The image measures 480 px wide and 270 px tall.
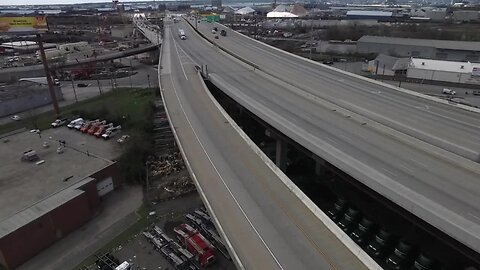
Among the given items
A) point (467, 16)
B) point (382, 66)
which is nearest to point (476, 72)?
point (382, 66)

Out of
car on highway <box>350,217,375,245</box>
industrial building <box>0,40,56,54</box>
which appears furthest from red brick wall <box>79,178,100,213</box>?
industrial building <box>0,40,56,54</box>

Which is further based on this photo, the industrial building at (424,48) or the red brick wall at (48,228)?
the industrial building at (424,48)

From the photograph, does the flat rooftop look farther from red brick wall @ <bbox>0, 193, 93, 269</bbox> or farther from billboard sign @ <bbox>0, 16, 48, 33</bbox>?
billboard sign @ <bbox>0, 16, 48, 33</bbox>

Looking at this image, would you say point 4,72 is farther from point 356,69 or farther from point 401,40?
point 401,40

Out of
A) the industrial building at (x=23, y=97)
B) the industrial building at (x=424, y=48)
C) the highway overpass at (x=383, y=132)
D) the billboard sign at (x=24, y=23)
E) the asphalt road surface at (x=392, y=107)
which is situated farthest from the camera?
the billboard sign at (x=24, y=23)

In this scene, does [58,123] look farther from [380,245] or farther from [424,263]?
[424,263]

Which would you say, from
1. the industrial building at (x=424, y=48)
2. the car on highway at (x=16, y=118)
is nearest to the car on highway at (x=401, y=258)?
the car on highway at (x=16, y=118)

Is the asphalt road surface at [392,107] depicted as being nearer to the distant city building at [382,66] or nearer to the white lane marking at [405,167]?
the white lane marking at [405,167]

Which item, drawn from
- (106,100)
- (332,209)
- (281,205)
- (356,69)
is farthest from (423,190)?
(356,69)
